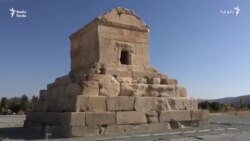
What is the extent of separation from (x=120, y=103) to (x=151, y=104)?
4.01 feet

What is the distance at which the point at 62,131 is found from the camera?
843 centimetres

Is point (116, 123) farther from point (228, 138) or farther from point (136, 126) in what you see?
point (228, 138)

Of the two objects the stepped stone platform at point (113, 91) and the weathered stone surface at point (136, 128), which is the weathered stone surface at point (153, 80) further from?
the weathered stone surface at point (136, 128)

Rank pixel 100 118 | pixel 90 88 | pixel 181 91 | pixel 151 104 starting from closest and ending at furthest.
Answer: pixel 100 118 < pixel 90 88 < pixel 151 104 < pixel 181 91

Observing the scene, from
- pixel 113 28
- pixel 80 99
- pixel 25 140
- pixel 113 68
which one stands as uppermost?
pixel 113 28

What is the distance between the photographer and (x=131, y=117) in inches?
366

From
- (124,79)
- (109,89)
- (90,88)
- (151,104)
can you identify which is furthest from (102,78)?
(151,104)

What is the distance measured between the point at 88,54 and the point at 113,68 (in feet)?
5.02

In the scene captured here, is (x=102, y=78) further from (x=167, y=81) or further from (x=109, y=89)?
(x=167, y=81)

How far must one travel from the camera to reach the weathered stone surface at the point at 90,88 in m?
9.12

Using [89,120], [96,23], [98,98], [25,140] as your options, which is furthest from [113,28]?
[25,140]

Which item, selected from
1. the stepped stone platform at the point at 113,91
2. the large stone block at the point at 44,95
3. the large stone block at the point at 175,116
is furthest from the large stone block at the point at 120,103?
the large stone block at the point at 44,95

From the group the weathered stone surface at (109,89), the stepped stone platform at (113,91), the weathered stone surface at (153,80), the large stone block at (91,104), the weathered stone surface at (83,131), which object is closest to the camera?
the weathered stone surface at (83,131)

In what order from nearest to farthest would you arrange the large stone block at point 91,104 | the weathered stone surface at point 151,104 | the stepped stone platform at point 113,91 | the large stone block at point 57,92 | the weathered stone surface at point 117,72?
the large stone block at point 91,104, the stepped stone platform at point 113,91, the weathered stone surface at point 151,104, the weathered stone surface at point 117,72, the large stone block at point 57,92
